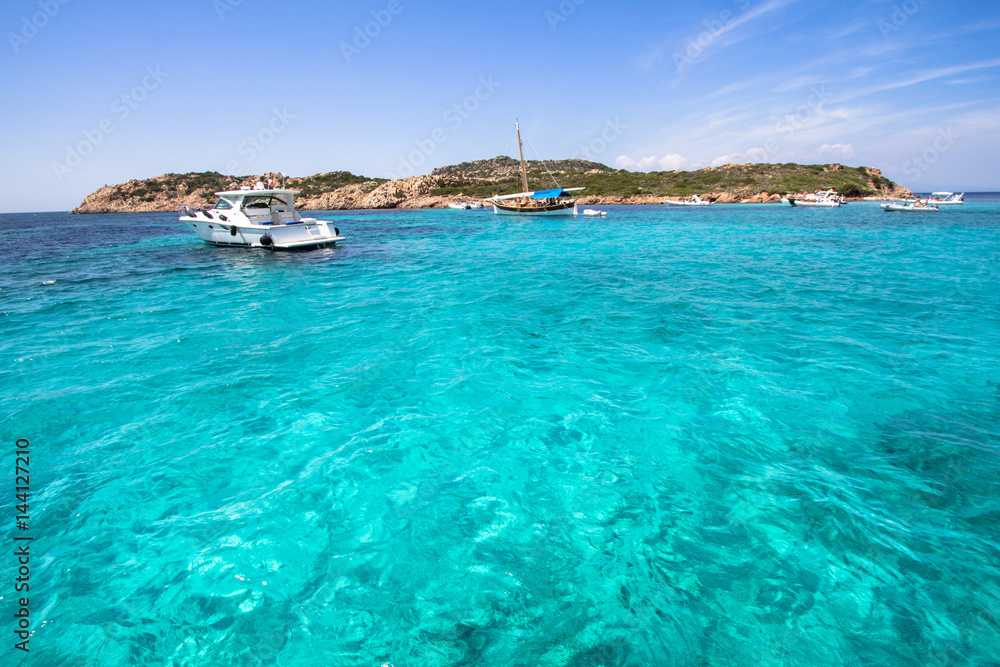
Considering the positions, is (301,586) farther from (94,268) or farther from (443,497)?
(94,268)

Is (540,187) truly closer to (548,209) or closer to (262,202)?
(548,209)

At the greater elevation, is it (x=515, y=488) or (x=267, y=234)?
(x=267, y=234)

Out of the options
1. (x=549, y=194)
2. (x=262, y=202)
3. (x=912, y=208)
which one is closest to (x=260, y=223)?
(x=262, y=202)

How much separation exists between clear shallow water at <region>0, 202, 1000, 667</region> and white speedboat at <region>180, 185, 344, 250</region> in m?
15.0

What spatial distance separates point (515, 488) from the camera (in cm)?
509

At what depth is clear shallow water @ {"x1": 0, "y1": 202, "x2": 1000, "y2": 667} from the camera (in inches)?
134

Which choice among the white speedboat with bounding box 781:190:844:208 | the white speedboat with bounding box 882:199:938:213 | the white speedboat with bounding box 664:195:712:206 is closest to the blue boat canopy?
the white speedboat with bounding box 664:195:712:206

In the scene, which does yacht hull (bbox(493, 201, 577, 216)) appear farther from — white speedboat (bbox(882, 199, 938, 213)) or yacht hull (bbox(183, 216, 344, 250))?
white speedboat (bbox(882, 199, 938, 213))

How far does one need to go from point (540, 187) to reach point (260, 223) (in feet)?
347

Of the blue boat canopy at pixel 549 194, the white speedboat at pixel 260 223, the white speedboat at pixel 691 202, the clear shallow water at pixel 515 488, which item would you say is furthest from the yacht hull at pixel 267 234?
the white speedboat at pixel 691 202

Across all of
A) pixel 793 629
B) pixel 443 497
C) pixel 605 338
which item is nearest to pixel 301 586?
Result: pixel 443 497

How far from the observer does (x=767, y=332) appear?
10188mm

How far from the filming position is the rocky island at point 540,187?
98625 millimetres

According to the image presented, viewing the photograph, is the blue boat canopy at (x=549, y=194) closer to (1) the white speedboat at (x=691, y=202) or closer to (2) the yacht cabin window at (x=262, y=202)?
(2) the yacht cabin window at (x=262, y=202)
